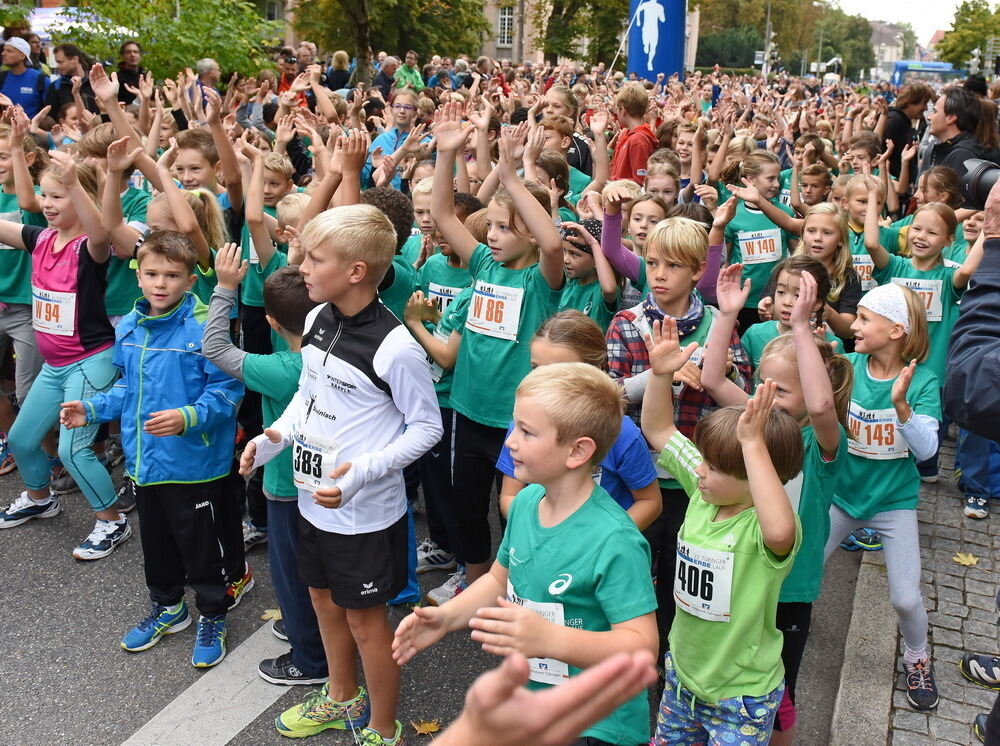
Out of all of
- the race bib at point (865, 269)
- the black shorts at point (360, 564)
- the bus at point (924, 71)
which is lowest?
the black shorts at point (360, 564)

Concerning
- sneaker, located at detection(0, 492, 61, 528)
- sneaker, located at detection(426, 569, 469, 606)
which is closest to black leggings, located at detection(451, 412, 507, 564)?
sneaker, located at detection(426, 569, 469, 606)

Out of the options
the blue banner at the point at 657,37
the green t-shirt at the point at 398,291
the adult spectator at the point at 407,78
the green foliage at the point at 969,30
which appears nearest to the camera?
the green t-shirt at the point at 398,291

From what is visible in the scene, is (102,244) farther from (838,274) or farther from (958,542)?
(958,542)

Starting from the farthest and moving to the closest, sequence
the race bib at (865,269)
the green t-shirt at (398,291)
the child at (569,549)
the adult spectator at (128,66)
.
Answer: the adult spectator at (128,66) < the race bib at (865,269) < the green t-shirt at (398,291) < the child at (569,549)

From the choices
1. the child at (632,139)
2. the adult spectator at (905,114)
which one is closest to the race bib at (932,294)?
the child at (632,139)

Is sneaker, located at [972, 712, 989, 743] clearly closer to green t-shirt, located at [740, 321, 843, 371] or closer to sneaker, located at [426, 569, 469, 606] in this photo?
green t-shirt, located at [740, 321, 843, 371]

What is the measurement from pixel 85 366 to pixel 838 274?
389cm

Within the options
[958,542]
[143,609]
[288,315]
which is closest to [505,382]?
[288,315]

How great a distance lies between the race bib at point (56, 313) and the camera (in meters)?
4.71

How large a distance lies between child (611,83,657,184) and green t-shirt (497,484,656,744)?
5761mm

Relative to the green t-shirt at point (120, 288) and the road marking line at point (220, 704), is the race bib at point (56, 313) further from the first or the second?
the road marking line at point (220, 704)

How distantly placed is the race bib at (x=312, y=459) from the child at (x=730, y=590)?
3.77 ft

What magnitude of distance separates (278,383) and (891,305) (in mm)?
2343

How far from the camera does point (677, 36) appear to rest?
695 inches
